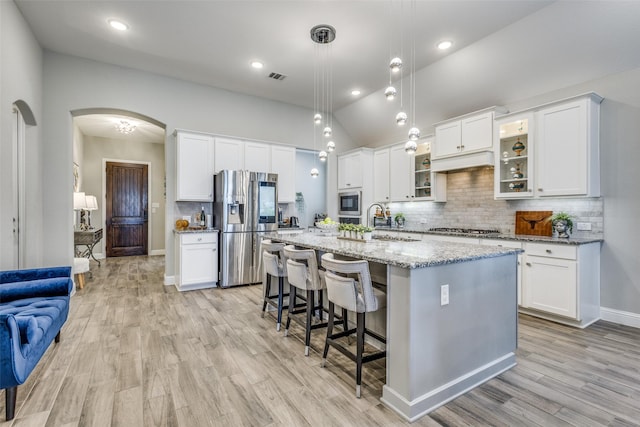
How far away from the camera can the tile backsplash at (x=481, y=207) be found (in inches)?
145

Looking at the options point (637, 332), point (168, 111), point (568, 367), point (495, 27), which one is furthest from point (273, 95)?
point (637, 332)

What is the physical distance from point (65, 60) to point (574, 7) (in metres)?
6.24

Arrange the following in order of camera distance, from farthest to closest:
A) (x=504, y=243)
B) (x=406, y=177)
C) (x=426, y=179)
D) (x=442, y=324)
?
(x=406, y=177) → (x=426, y=179) → (x=504, y=243) → (x=442, y=324)

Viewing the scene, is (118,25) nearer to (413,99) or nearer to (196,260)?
(196,260)

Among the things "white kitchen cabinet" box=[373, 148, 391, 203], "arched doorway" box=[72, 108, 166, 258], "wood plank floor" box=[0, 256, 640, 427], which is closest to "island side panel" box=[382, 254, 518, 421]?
"wood plank floor" box=[0, 256, 640, 427]

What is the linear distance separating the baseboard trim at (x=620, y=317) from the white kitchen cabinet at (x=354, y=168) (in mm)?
4004

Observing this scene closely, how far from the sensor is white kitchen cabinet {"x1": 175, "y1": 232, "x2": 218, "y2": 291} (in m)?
4.66

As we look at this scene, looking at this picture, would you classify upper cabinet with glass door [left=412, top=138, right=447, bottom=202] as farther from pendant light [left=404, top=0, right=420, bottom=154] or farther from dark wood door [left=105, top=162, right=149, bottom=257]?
dark wood door [left=105, top=162, right=149, bottom=257]

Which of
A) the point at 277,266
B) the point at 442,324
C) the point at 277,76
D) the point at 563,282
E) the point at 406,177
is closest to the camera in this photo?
the point at 442,324

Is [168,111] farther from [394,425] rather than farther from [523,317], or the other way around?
[523,317]

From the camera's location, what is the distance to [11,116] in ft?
10.1

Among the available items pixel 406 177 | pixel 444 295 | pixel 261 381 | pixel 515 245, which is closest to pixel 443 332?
pixel 444 295

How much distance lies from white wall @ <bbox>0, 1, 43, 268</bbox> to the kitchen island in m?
3.23

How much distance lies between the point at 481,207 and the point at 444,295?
328 cm
